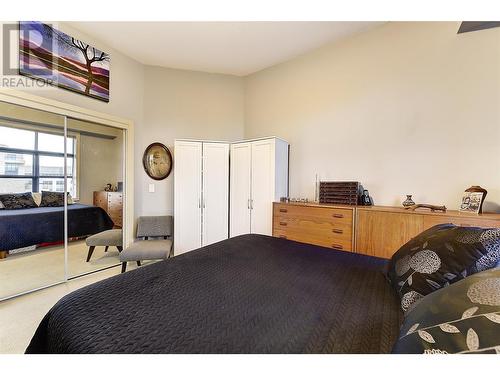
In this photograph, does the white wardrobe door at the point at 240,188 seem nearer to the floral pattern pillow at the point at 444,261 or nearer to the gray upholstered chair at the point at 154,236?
the gray upholstered chair at the point at 154,236

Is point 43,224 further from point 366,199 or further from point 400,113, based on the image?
point 400,113

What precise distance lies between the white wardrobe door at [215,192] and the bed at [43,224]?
4.86 ft

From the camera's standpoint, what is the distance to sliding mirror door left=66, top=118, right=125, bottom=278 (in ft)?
8.77

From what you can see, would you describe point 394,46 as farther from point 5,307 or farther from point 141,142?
point 5,307

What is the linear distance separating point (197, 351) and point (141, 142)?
3.37 metres

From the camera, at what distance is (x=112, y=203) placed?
307 centimetres

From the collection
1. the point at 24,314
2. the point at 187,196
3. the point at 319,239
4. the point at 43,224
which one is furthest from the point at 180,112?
the point at 24,314

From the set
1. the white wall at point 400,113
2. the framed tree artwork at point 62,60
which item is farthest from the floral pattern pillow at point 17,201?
the white wall at point 400,113

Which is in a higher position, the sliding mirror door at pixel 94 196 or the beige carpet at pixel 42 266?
the sliding mirror door at pixel 94 196

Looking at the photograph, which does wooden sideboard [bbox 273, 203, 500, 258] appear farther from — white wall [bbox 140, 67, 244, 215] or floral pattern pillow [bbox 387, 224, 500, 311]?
white wall [bbox 140, 67, 244, 215]

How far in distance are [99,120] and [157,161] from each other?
0.93 meters

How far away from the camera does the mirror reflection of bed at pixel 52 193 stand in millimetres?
2246
